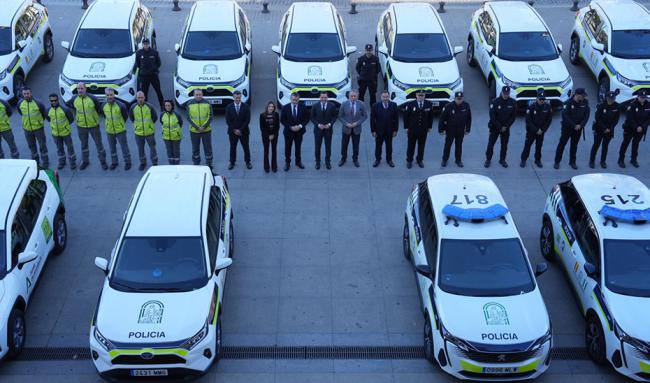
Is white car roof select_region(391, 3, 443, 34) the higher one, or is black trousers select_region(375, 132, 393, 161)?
white car roof select_region(391, 3, 443, 34)

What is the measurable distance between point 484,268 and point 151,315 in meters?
4.42

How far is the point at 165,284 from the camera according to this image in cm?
1062

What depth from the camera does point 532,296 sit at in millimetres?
10625

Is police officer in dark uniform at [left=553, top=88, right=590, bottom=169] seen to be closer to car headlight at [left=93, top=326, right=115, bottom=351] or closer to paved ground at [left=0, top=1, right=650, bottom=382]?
paved ground at [left=0, top=1, right=650, bottom=382]

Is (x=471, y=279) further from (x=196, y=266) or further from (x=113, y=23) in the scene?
(x=113, y=23)

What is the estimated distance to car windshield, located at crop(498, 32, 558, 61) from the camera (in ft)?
59.5

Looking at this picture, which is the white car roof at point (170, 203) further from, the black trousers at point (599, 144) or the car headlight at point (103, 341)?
the black trousers at point (599, 144)

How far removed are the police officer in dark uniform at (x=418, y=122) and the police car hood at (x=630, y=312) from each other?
5682 mm

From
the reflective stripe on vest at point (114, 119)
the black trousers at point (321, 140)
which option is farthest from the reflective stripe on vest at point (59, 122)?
the black trousers at point (321, 140)

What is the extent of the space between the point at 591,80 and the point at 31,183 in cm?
1343

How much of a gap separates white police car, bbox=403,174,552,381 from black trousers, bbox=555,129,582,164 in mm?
4037

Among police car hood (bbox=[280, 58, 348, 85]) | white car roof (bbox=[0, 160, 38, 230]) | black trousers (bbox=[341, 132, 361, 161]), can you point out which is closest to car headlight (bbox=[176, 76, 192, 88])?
police car hood (bbox=[280, 58, 348, 85])

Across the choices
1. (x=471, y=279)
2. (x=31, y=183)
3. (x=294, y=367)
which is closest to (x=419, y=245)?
(x=471, y=279)

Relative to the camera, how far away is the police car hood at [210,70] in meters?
17.3
